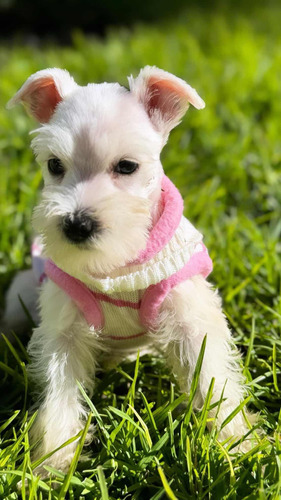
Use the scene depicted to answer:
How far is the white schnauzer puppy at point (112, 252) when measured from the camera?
2.28 metres

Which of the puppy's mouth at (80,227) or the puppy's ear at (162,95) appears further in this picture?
the puppy's ear at (162,95)

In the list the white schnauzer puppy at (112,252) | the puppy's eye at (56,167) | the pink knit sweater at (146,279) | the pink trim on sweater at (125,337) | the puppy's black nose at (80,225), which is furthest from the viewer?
the pink trim on sweater at (125,337)

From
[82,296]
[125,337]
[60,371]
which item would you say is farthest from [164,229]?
[60,371]

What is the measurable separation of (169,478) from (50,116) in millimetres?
1496

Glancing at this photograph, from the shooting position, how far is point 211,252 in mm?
3742

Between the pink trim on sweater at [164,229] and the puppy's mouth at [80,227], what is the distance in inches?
13.4

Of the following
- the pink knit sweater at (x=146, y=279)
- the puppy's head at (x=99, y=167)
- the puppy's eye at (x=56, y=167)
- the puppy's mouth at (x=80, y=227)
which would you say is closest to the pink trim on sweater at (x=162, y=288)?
the pink knit sweater at (x=146, y=279)

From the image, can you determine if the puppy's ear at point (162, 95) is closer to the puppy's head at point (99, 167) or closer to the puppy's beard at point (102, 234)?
the puppy's head at point (99, 167)

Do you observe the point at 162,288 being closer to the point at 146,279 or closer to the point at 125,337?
the point at 146,279

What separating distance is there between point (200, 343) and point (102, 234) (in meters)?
0.71

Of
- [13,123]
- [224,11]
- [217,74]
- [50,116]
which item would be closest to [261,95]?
[217,74]

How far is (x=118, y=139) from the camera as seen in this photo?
2301 mm

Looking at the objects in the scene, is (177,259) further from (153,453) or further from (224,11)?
(224,11)

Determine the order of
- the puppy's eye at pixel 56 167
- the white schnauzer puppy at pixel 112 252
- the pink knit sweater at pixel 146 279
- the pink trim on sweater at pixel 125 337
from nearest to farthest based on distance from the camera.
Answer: the white schnauzer puppy at pixel 112 252, the puppy's eye at pixel 56 167, the pink knit sweater at pixel 146 279, the pink trim on sweater at pixel 125 337
